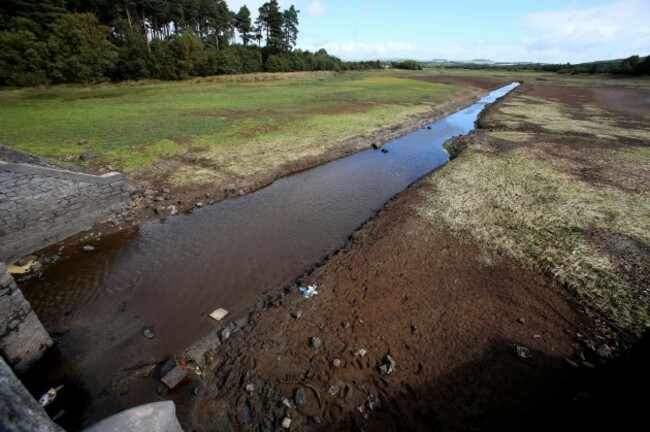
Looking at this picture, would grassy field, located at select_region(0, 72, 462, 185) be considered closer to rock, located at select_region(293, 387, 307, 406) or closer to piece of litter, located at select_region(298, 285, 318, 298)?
piece of litter, located at select_region(298, 285, 318, 298)

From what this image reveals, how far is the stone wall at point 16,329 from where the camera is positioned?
5871 mm

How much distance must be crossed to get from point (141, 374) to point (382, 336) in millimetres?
5312

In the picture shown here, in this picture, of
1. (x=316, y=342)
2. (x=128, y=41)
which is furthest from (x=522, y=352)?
(x=128, y=41)

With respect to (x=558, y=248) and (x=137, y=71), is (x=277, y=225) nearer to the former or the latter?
(x=558, y=248)

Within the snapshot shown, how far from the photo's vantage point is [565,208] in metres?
12.6

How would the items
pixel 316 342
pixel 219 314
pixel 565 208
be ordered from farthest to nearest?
pixel 565 208 → pixel 219 314 → pixel 316 342

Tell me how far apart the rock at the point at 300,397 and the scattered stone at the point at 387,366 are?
1.62 m

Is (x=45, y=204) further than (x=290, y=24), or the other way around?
(x=290, y=24)

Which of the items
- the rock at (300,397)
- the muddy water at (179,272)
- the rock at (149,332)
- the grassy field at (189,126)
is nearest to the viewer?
the rock at (300,397)

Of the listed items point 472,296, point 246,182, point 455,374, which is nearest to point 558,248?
point 472,296

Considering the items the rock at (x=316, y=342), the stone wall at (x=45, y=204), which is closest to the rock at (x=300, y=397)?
the rock at (x=316, y=342)

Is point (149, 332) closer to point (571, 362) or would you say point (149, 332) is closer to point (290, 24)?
point (571, 362)

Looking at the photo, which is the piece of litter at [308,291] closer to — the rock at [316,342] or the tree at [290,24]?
the rock at [316,342]

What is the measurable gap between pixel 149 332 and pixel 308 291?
4.07 m
